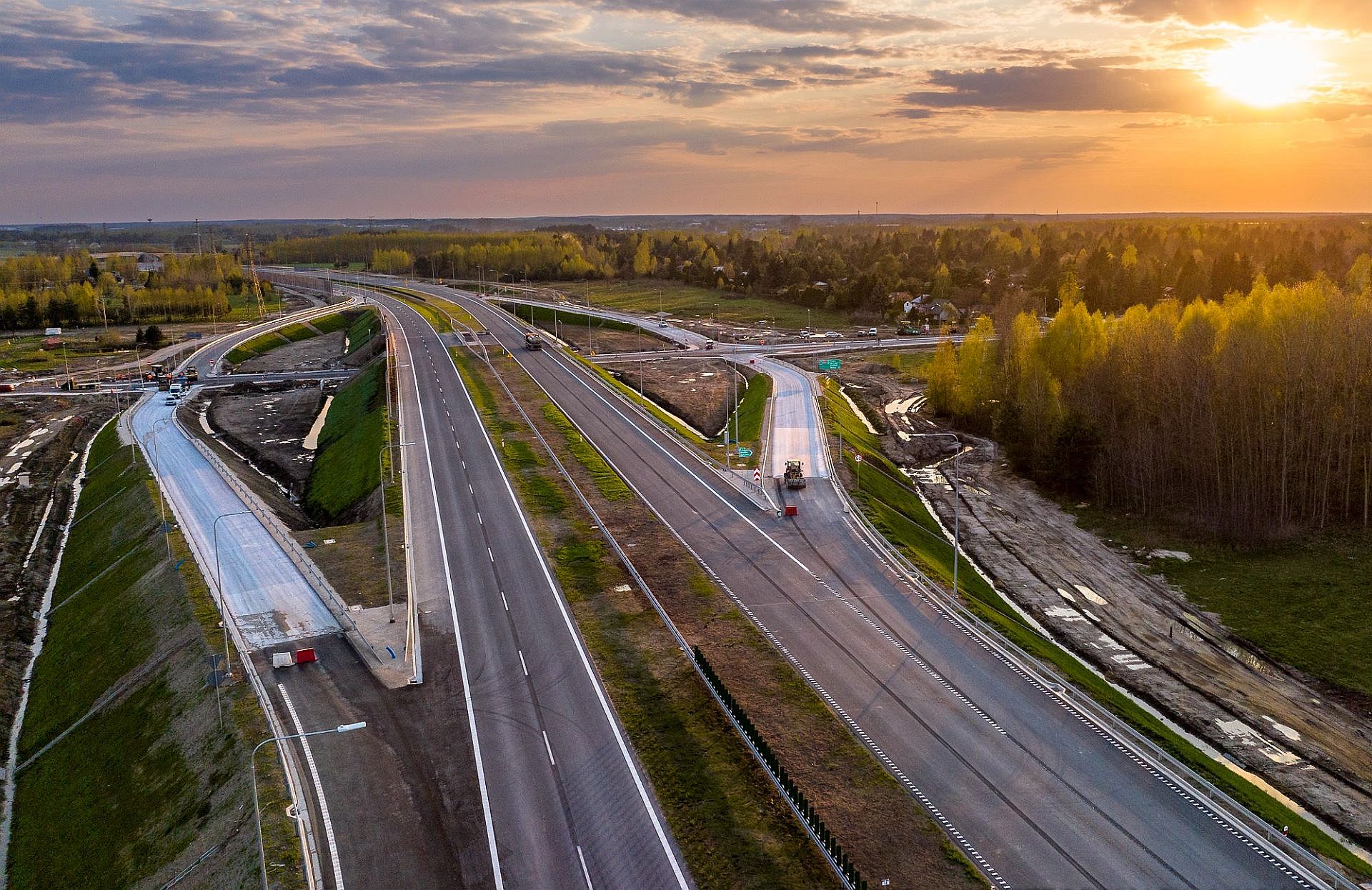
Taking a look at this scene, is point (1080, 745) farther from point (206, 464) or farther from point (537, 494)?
point (206, 464)

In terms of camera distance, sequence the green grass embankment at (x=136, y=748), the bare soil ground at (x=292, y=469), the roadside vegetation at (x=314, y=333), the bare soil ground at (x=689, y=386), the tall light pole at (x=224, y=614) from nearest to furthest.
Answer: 1. the green grass embankment at (x=136, y=748)
2. the tall light pole at (x=224, y=614)
3. the bare soil ground at (x=292, y=469)
4. the bare soil ground at (x=689, y=386)
5. the roadside vegetation at (x=314, y=333)

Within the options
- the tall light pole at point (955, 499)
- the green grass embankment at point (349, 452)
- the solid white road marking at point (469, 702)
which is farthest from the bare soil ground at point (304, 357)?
the tall light pole at point (955, 499)

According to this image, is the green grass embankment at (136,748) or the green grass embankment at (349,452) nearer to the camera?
the green grass embankment at (136,748)

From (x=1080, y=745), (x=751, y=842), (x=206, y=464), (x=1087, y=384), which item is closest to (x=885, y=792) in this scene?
(x=751, y=842)

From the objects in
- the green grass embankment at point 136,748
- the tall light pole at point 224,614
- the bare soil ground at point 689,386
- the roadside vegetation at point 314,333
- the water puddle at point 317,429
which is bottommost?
the green grass embankment at point 136,748

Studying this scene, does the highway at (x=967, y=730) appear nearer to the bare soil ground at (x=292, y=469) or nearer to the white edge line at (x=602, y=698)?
the white edge line at (x=602, y=698)

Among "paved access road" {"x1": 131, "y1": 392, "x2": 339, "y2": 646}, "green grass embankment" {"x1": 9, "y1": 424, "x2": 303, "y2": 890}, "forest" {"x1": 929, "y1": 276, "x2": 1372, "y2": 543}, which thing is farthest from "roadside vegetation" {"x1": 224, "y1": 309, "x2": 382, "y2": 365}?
"forest" {"x1": 929, "y1": 276, "x2": 1372, "y2": 543}

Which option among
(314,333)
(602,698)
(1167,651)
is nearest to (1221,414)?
(1167,651)
